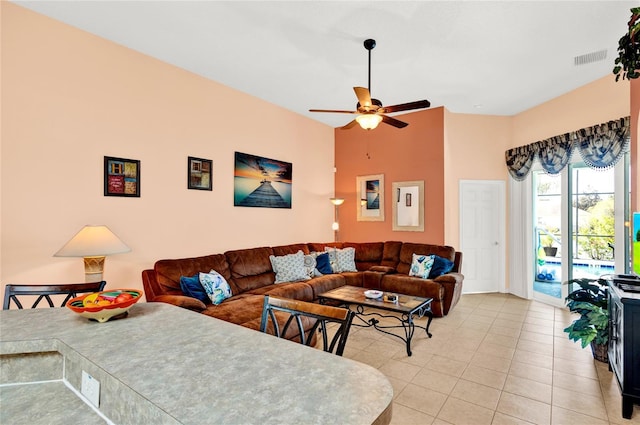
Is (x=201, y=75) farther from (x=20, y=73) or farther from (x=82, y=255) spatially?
(x=82, y=255)

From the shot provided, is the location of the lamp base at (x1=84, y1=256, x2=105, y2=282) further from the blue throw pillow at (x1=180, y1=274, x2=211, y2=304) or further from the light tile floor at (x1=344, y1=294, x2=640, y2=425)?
the light tile floor at (x1=344, y1=294, x2=640, y2=425)

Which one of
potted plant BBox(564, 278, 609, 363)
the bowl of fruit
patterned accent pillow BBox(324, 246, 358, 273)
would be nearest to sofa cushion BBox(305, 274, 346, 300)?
patterned accent pillow BBox(324, 246, 358, 273)

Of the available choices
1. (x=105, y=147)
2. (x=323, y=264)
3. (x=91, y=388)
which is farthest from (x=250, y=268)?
(x=91, y=388)

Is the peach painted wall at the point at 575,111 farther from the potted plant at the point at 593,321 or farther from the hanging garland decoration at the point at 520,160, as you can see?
the potted plant at the point at 593,321

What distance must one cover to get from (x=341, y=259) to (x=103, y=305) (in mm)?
4230

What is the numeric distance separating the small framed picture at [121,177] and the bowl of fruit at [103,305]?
212 cm

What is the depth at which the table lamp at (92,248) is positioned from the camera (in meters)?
2.63

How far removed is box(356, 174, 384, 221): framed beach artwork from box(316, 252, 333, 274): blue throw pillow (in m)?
1.45

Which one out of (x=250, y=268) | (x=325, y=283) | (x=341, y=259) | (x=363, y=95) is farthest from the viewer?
(x=341, y=259)

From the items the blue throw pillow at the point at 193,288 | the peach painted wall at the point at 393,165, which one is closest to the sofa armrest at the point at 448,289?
the peach painted wall at the point at 393,165

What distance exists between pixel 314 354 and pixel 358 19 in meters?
2.87

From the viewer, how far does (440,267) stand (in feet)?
15.3

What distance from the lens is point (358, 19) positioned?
286cm

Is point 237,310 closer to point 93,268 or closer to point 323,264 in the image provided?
point 93,268
